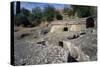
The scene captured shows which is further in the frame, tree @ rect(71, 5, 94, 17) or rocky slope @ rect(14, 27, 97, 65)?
tree @ rect(71, 5, 94, 17)

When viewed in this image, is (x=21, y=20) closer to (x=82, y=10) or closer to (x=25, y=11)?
(x=25, y=11)

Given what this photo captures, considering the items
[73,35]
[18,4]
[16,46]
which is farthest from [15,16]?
[73,35]

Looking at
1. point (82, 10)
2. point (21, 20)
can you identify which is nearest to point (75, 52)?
point (82, 10)

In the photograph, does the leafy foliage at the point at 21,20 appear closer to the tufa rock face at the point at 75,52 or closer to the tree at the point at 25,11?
the tree at the point at 25,11

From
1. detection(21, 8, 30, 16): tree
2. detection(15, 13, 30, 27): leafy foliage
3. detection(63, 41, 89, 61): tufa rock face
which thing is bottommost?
detection(63, 41, 89, 61): tufa rock face

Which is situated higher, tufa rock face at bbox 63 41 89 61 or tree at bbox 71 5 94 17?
tree at bbox 71 5 94 17

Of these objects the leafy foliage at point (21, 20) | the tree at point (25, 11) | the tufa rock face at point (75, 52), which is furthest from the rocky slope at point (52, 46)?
the tree at point (25, 11)

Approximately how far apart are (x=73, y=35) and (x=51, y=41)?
391mm

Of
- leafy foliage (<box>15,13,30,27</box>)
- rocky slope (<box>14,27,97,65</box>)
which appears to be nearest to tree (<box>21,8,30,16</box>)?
leafy foliage (<box>15,13,30,27</box>)

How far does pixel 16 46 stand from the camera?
2.67 metres

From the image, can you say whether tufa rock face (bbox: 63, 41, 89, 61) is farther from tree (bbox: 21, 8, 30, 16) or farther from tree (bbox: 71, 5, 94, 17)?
tree (bbox: 21, 8, 30, 16)

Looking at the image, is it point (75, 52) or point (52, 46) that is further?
point (75, 52)

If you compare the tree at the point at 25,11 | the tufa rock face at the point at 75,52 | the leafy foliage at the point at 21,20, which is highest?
the tree at the point at 25,11

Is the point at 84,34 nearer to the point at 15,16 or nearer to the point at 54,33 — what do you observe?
Result: the point at 54,33
